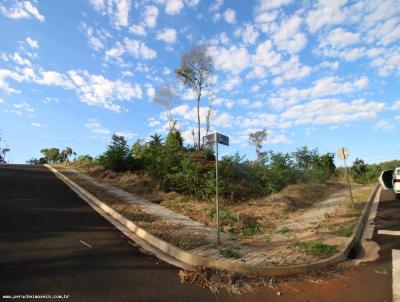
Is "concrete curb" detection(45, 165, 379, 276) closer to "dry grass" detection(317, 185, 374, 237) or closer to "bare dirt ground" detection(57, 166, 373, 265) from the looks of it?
"bare dirt ground" detection(57, 166, 373, 265)

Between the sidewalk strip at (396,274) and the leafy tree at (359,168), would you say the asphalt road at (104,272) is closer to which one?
the sidewalk strip at (396,274)

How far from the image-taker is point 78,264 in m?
6.34

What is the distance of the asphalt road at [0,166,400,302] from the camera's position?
534 centimetres

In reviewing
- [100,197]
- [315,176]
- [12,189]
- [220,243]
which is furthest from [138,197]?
[315,176]

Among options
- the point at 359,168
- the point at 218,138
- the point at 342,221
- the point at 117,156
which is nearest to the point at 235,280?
the point at 218,138

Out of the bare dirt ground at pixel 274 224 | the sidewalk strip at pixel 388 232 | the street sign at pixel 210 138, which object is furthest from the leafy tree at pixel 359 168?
Result: the street sign at pixel 210 138

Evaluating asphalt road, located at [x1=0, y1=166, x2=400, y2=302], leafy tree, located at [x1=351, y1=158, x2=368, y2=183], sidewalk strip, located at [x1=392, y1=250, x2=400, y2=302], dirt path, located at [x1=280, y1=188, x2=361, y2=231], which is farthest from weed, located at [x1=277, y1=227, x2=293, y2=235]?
leafy tree, located at [x1=351, y1=158, x2=368, y2=183]

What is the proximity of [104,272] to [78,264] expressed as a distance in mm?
574

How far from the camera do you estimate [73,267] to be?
6.16 meters

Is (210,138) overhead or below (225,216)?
overhead

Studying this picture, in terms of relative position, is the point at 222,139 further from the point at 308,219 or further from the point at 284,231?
the point at 308,219

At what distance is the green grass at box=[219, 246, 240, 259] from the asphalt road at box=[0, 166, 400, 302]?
1156 millimetres

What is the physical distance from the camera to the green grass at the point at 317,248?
7.68m

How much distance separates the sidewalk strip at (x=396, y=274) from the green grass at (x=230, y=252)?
2684 mm
